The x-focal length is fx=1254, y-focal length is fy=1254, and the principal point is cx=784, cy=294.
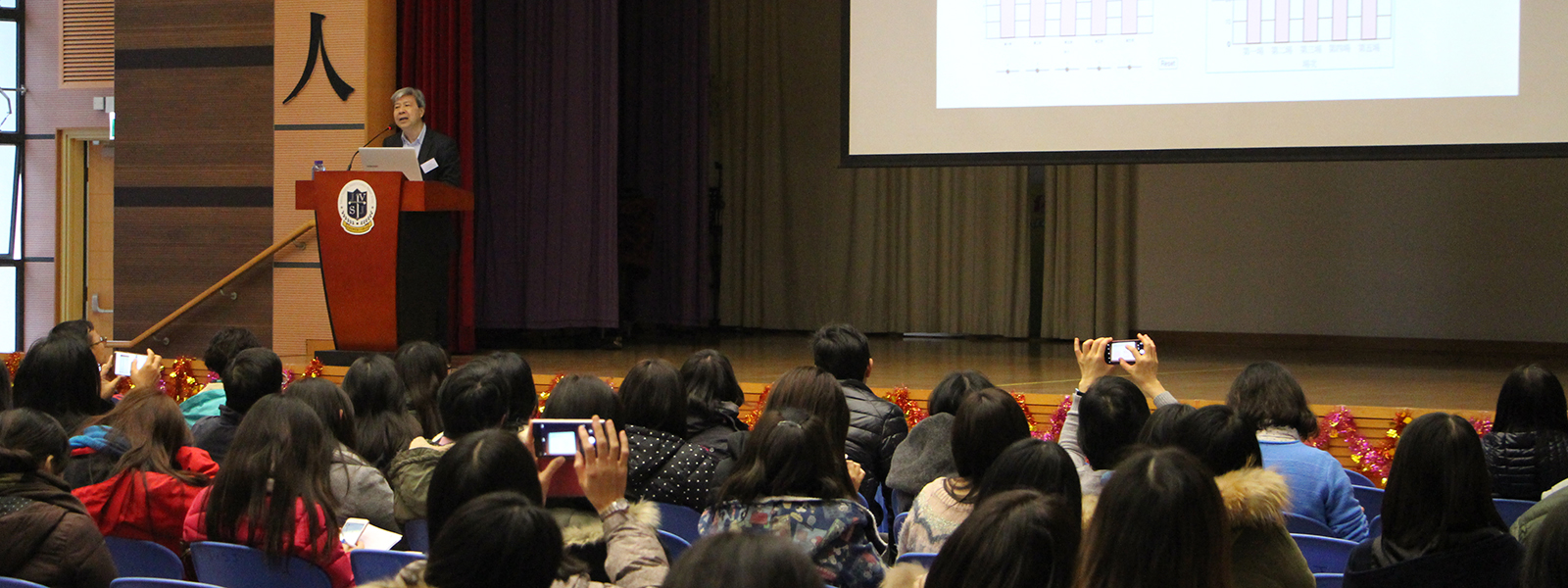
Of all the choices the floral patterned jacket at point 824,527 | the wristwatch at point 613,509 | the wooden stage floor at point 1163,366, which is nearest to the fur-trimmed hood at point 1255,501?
the floral patterned jacket at point 824,527

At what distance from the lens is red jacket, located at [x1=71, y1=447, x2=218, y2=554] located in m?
2.24

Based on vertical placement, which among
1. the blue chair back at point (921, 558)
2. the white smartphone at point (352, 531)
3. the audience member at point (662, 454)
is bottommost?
the white smartphone at point (352, 531)

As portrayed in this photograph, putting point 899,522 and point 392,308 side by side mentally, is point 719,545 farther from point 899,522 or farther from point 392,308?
point 392,308

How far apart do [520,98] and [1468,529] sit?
590 cm

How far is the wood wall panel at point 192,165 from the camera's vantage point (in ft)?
20.7

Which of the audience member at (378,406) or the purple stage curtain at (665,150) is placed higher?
the purple stage curtain at (665,150)

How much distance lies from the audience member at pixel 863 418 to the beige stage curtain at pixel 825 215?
5.07 metres

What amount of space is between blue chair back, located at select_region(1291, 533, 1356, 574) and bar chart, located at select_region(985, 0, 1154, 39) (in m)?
3.22

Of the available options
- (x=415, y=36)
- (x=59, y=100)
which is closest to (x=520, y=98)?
(x=415, y=36)

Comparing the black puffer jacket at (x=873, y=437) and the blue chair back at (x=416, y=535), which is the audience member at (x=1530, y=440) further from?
the blue chair back at (x=416, y=535)

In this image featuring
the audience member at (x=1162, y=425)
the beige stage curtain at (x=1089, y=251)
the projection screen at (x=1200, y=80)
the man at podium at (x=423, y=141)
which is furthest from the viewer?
the beige stage curtain at (x=1089, y=251)

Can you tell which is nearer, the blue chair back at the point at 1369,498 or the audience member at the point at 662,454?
the audience member at the point at 662,454

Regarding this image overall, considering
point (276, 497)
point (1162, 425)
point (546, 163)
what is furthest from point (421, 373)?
point (546, 163)

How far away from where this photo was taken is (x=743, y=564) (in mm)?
1034
